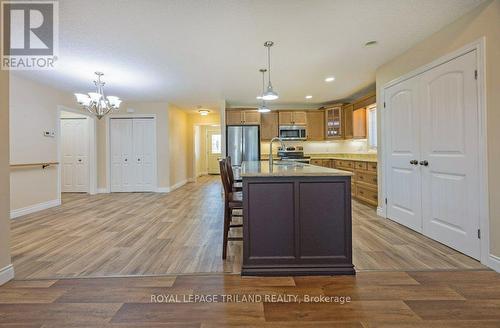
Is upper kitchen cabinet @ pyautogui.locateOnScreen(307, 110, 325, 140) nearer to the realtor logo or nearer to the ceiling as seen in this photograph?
the ceiling

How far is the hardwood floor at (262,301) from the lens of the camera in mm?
1544

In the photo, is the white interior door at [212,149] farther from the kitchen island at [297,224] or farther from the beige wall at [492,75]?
the beige wall at [492,75]

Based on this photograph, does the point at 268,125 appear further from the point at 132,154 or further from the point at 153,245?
the point at 153,245

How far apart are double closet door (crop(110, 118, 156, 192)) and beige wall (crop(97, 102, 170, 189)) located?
0.52 ft

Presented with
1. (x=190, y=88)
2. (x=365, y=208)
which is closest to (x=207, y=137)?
(x=190, y=88)

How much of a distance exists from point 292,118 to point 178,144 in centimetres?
342

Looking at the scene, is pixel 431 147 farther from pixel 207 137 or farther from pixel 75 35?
pixel 207 137

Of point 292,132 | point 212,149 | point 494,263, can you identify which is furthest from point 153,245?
point 212,149

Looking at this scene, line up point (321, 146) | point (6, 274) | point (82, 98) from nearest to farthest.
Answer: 1. point (6, 274)
2. point (82, 98)
3. point (321, 146)

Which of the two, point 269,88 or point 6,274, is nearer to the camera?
point 6,274

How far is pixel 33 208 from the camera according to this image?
180 inches

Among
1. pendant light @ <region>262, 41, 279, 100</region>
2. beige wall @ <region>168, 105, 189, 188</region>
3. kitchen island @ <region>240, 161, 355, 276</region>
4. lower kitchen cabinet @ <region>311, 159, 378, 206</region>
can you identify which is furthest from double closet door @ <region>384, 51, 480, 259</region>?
beige wall @ <region>168, 105, 189, 188</region>

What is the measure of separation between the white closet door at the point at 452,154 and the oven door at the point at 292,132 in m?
3.78

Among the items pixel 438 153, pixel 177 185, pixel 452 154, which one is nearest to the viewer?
pixel 452 154
